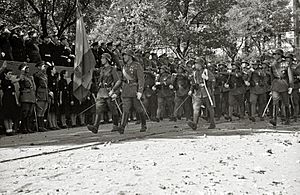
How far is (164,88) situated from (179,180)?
41.0ft

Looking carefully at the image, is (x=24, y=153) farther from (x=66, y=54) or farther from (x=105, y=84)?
(x=66, y=54)

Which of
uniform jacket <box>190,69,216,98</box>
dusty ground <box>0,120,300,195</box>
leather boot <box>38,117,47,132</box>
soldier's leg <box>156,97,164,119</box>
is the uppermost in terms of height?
uniform jacket <box>190,69,216,98</box>

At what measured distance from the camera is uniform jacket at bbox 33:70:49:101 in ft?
47.4

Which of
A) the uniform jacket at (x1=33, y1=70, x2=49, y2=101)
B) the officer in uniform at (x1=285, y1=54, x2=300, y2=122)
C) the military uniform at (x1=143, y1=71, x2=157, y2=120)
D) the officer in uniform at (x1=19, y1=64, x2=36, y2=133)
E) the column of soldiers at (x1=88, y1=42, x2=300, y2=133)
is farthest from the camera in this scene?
the military uniform at (x1=143, y1=71, x2=157, y2=120)

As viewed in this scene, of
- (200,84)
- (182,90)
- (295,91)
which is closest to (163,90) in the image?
(182,90)

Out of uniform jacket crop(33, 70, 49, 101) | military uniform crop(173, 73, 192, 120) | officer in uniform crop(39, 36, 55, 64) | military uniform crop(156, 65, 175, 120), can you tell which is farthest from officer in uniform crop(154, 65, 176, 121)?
uniform jacket crop(33, 70, 49, 101)

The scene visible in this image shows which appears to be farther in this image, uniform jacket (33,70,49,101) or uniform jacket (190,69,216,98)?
uniform jacket (33,70,49,101)

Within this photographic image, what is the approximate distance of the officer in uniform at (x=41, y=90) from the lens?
14453 millimetres

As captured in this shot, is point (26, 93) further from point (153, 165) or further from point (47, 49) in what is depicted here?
point (153, 165)

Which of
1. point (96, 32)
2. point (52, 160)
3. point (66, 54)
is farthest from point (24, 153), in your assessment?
point (96, 32)

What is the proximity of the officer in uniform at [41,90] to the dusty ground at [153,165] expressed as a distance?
278cm

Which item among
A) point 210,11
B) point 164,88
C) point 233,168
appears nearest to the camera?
point 233,168

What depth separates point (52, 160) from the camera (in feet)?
27.6

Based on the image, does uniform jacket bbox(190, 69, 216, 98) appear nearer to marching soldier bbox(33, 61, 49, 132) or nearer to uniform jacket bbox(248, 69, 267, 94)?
uniform jacket bbox(248, 69, 267, 94)
